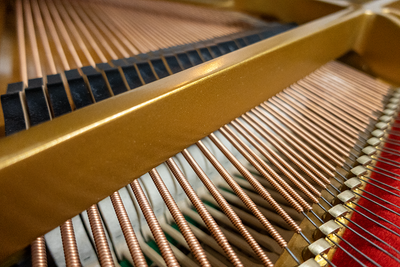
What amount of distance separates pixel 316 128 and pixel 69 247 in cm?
112

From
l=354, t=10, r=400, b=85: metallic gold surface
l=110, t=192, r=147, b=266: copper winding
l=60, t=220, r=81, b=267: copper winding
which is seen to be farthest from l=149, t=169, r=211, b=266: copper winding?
l=354, t=10, r=400, b=85: metallic gold surface

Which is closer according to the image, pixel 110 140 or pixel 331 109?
pixel 110 140

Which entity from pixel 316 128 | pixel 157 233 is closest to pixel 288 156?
pixel 316 128

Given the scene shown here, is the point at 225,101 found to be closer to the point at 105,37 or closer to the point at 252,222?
the point at 252,222

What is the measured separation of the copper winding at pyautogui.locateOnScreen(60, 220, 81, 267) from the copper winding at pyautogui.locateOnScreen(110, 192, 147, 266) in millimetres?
123

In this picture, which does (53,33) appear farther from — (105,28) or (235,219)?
(235,219)

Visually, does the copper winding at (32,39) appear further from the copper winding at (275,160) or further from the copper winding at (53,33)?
the copper winding at (275,160)

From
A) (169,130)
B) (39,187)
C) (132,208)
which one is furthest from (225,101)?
(39,187)

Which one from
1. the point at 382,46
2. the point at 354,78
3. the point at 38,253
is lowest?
the point at 38,253

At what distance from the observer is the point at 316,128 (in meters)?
1.32

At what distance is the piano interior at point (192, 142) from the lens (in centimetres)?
71

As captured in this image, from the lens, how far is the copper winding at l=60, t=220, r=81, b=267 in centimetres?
68

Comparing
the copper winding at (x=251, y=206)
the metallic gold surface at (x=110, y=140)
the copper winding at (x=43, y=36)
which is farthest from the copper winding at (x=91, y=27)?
the copper winding at (x=251, y=206)

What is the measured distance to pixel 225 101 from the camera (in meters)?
1.08
